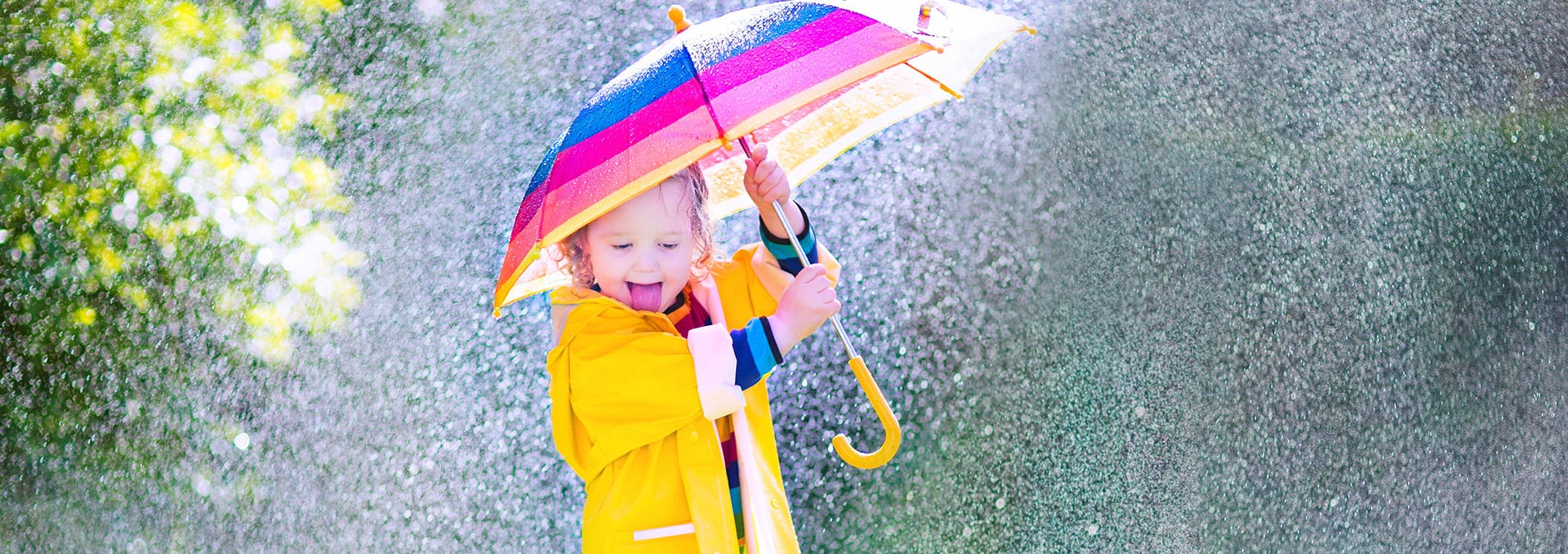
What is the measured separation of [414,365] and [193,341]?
46cm

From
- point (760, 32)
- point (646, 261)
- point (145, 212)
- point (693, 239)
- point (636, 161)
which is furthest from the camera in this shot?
point (145, 212)

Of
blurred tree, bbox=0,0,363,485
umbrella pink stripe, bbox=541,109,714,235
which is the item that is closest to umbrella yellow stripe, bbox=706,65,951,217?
umbrella pink stripe, bbox=541,109,714,235

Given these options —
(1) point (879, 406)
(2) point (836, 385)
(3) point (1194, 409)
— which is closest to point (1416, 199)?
(3) point (1194, 409)

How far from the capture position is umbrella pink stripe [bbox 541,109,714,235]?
1.67 meters

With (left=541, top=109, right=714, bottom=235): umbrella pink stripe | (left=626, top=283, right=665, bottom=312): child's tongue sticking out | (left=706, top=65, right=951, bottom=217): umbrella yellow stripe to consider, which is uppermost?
(left=541, top=109, right=714, bottom=235): umbrella pink stripe

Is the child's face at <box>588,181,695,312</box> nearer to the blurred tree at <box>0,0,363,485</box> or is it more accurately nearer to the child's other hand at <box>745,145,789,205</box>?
the child's other hand at <box>745,145,789,205</box>

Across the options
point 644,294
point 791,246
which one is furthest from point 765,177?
point 644,294

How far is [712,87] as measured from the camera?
67.3 inches

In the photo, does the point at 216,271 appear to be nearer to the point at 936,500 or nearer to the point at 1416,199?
the point at 936,500

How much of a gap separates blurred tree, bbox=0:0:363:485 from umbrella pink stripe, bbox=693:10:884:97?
1372mm

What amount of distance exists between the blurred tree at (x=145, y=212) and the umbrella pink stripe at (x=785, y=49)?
1372mm

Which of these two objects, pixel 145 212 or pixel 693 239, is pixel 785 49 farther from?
pixel 145 212

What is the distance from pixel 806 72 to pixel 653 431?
1.80 ft

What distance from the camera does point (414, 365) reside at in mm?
2783
